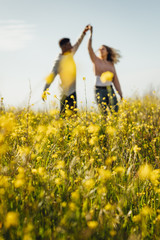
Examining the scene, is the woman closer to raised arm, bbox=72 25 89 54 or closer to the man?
raised arm, bbox=72 25 89 54

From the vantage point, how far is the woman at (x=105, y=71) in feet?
14.2

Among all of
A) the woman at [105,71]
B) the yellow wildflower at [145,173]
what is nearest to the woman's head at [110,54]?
the woman at [105,71]

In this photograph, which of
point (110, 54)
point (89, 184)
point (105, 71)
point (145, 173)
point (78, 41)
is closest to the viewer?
point (89, 184)

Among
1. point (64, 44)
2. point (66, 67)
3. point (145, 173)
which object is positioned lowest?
point (145, 173)

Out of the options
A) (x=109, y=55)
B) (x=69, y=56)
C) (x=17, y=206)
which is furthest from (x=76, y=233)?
(x=109, y=55)

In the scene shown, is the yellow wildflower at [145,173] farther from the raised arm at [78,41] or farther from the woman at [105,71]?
the raised arm at [78,41]

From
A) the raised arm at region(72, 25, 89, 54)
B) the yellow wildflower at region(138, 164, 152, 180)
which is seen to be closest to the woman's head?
the raised arm at region(72, 25, 89, 54)

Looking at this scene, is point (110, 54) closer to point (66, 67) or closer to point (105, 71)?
point (105, 71)

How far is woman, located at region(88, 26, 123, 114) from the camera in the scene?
434 centimetres

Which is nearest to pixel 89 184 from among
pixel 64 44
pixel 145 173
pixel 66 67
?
pixel 145 173

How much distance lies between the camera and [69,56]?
3943 mm

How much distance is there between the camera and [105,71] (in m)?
4.56

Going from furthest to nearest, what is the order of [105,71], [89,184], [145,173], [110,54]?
[110,54]
[105,71]
[145,173]
[89,184]

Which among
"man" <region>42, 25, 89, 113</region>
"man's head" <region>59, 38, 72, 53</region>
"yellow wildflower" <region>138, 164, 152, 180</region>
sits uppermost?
"man's head" <region>59, 38, 72, 53</region>
